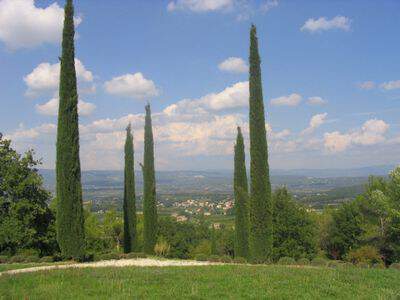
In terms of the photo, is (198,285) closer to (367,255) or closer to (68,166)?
(68,166)

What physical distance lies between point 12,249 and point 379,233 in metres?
25.9

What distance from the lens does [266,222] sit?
65.5ft

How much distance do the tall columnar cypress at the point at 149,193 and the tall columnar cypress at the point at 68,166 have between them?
969 centimetres

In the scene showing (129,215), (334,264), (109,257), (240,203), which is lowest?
(109,257)

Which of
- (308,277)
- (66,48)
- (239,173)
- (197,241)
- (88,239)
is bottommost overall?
(197,241)

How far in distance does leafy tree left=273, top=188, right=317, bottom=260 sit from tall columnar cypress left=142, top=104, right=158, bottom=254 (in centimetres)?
977

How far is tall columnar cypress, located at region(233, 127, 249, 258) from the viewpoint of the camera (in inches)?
1090

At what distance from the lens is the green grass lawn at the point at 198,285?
840 cm

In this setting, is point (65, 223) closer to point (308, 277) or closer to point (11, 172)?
point (11, 172)

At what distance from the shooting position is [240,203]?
28.0m

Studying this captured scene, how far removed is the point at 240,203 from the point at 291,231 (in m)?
5.61

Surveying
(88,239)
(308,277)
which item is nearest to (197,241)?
(88,239)

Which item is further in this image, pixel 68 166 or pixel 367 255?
pixel 367 255

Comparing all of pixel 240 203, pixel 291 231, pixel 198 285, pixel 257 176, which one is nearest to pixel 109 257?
pixel 257 176
